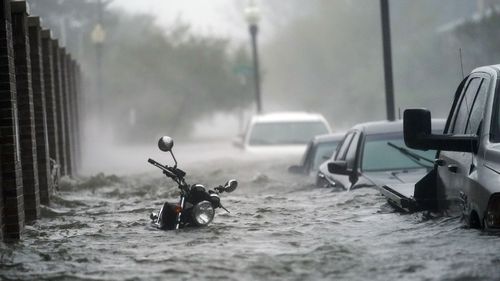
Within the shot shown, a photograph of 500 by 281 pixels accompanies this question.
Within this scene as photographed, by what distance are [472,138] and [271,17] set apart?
63622mm

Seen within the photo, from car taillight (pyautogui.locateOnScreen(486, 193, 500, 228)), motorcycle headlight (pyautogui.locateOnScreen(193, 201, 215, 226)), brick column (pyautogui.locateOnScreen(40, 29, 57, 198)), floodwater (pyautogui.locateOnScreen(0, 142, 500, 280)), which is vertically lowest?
floodwater (pyautogui.locateOnScreen(0, 142, 500, 280))

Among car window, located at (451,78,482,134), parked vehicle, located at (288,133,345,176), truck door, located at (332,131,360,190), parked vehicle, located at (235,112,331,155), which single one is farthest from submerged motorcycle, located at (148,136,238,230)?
parked vehicle, located at (235,112,331,155)

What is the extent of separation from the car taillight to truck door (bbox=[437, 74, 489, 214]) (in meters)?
0.39

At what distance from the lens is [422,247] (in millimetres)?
7191

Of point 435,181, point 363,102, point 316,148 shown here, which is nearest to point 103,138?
point 363,102

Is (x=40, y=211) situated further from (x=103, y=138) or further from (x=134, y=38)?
(x=134, y=38)

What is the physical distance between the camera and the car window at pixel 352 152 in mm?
11703

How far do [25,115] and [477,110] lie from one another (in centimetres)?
544

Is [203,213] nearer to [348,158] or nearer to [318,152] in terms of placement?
[348,158]

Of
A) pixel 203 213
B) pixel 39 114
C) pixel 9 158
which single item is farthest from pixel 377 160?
pixel 39 114

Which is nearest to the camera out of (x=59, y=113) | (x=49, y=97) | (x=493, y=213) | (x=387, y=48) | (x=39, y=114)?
(x=493, y=213)

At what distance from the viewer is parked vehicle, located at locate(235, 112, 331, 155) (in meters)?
19.4

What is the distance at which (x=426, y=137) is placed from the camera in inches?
275

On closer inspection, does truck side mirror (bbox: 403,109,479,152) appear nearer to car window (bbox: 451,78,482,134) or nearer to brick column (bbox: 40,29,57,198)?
car window (bbox: 451,78,482,134)
